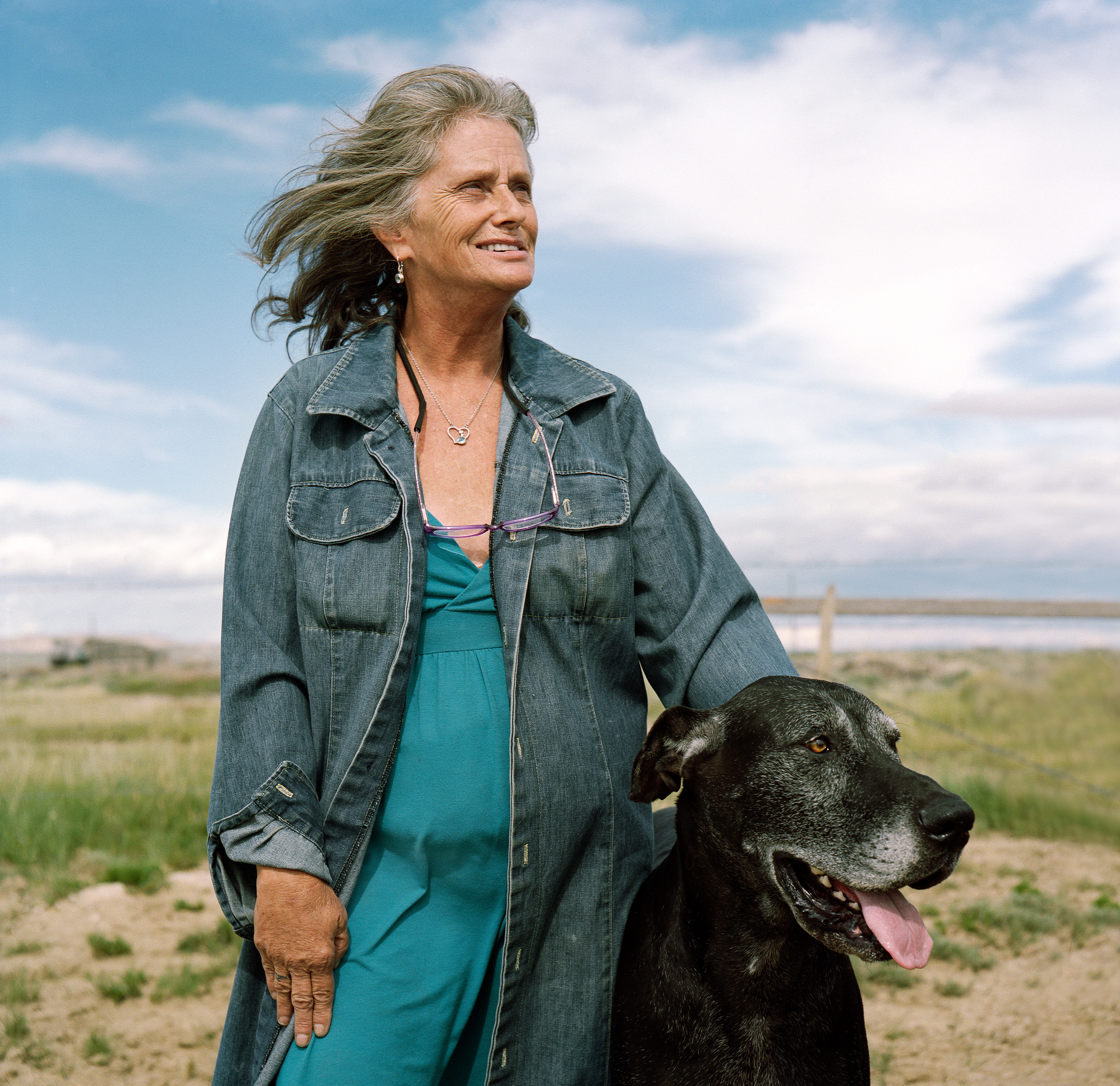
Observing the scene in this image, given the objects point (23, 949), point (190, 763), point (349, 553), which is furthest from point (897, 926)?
point (190, 763)

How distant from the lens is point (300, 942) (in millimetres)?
2186

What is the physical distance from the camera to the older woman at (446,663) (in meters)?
2.25

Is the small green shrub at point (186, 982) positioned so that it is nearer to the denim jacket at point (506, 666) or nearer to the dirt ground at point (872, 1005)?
the dirt ground at point (872, 1005)

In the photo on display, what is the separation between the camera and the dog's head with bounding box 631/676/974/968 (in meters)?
1.94

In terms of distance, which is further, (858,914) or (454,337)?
(454,337)

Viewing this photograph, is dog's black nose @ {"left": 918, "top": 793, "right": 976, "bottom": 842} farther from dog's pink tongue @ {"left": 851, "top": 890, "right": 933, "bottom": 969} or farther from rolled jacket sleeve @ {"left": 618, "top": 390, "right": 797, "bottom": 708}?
rolled jacket sleeve @ {"left": 618, "top": 390, "right": 797, "bottom": 708}

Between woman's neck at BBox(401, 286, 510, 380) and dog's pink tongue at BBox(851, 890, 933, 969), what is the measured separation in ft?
5.02

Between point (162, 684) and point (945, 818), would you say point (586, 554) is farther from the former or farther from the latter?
point (162, 684)

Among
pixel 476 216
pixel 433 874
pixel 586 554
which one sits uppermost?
pixel 476 216

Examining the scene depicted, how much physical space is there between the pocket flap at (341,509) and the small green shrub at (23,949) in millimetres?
3852

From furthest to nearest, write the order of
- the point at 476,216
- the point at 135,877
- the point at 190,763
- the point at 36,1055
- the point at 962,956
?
the point at 190,763, the point at 135,877, the point at 962,956, the point at 36,1055, the point at 476,216

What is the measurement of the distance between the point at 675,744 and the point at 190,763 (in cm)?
631

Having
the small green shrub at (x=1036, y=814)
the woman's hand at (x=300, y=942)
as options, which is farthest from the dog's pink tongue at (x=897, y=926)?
the small green shrub at (x=1036, y=814)

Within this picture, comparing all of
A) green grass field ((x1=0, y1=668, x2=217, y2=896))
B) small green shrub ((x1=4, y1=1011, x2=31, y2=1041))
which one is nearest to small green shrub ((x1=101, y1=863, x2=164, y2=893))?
green grass field ((x1=0, y1=668, x2=217, y2=896))
